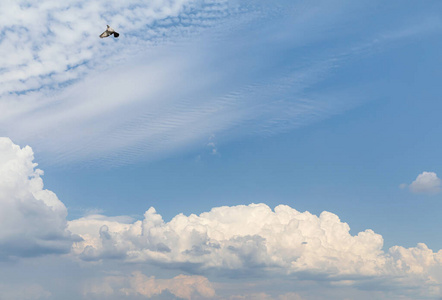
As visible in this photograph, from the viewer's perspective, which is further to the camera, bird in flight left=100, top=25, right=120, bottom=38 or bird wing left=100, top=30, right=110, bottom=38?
bird wing left=100, top=30, right=110, bottom=38

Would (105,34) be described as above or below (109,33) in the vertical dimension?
below

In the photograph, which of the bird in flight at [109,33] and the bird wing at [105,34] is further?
the bird wing at [105,34]

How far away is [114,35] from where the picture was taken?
121250 millimetres
